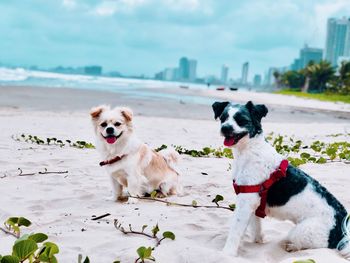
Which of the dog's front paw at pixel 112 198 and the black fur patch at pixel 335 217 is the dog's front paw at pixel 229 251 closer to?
the black fur patch at pixel 335 217

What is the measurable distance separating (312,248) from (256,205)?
0.57 meters

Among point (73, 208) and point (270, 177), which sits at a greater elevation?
Result: point (270, 177)

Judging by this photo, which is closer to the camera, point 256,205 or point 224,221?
point 256,205

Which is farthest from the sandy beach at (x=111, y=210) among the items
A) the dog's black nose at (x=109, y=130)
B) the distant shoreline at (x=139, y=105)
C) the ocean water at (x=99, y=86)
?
the ocean water at (x=99, y=86)

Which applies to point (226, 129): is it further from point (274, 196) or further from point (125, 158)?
point (125, 158)

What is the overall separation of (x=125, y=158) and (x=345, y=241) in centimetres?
292

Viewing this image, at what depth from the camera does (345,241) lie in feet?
11.4

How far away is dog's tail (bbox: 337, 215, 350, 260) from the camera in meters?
3.42

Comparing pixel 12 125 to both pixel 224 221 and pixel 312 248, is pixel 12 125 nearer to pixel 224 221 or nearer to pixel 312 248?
pixel 224 221

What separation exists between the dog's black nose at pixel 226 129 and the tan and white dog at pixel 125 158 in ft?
6.94

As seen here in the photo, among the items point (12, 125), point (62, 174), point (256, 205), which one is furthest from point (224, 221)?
A: point (12, 125)

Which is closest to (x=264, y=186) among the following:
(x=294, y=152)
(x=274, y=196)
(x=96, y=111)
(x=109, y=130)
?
(x=274, y=196)

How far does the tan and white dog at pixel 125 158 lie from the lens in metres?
5.42

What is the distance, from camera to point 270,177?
3.67 m
